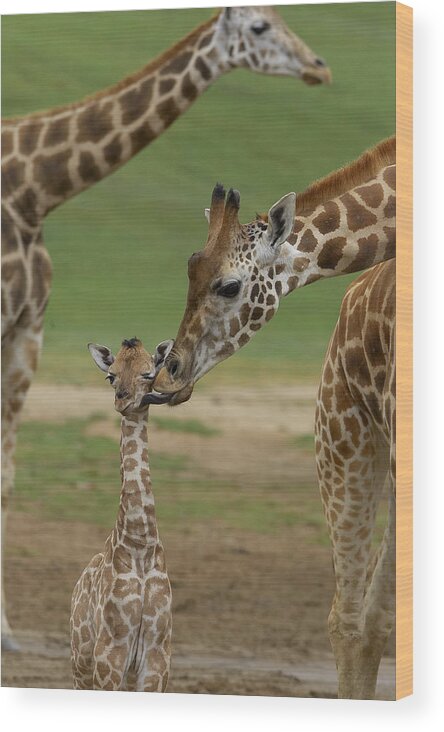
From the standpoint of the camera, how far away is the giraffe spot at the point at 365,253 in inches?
194

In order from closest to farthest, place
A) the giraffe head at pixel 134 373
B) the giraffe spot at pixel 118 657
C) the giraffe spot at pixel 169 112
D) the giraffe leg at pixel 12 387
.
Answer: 1. the giraffe spot at pixel 118 657
2. the giraffe head at pixel 134 373
3. the giraffe spot at pixel 169 112
4. the giraffe leg at pixel 12 387

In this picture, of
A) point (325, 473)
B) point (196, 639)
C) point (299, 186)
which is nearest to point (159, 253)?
point (299, 186)

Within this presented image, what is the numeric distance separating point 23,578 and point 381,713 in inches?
50.5

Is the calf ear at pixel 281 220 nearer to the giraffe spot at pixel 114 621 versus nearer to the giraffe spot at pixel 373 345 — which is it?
the giraffe spot at pixel 373 345

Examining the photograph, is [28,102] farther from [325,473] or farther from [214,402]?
[325,473]

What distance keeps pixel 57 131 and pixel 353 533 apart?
1693mm

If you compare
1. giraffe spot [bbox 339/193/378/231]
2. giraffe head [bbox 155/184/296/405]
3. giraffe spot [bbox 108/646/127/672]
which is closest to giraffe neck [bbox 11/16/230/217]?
giraffe head [bbox 155/184/296/405]

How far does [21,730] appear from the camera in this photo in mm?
5316

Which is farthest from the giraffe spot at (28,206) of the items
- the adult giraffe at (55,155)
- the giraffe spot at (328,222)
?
the giraffe spot at (328,222)

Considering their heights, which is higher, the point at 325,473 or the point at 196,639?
the point at 325,473

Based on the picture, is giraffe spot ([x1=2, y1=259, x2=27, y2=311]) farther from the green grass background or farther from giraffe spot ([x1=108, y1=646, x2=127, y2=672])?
giraffe spot ([x1=108, y1=646, x2=127, y2=672])

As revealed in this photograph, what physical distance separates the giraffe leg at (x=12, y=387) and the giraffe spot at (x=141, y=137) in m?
0.68

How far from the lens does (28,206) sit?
531cm

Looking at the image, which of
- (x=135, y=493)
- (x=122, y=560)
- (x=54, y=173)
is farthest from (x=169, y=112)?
(x=122, y=560)
